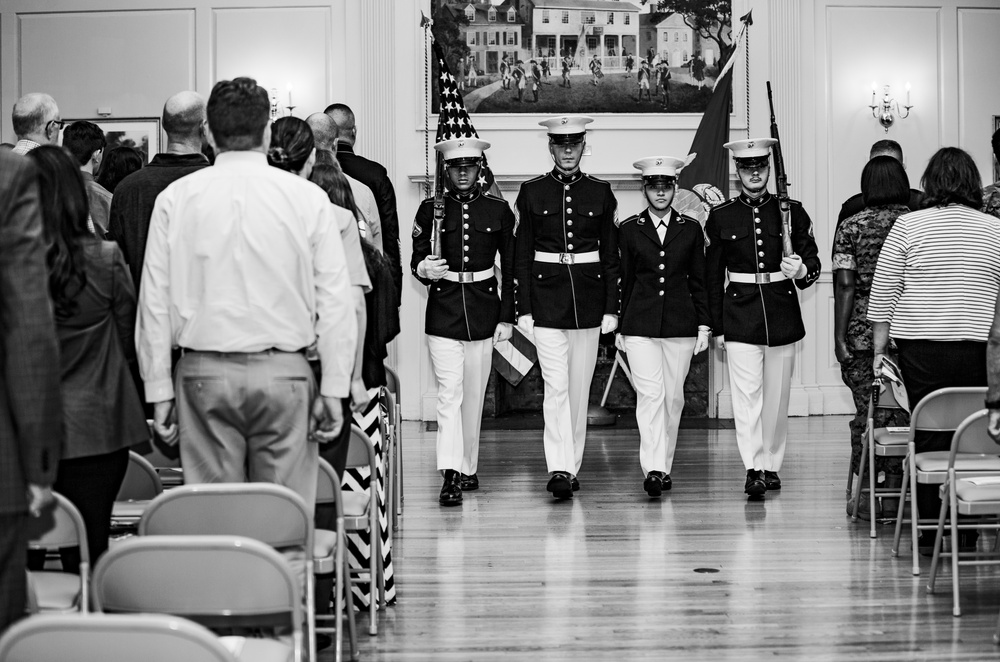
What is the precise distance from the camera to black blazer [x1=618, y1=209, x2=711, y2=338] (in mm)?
6621

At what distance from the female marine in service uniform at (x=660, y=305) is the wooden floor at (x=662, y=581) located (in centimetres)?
42

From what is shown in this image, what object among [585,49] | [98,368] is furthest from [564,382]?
[585,49]

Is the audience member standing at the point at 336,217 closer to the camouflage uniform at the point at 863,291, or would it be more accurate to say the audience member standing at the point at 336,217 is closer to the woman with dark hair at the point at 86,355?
the woman with dark hair at the point at 86,355

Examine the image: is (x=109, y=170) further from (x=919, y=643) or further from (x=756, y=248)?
(x=919, y=643)

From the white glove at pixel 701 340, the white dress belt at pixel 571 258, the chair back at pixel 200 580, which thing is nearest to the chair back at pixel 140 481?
the chair back at pixel 200 580

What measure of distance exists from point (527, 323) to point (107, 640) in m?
4.76

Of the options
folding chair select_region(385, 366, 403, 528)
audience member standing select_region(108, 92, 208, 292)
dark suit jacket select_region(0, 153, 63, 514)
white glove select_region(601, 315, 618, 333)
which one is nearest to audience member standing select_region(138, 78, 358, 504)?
dark suit jacket select_region(0, 153, 63, 514)

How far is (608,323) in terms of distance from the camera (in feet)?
21.7

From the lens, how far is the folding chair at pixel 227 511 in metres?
2.74

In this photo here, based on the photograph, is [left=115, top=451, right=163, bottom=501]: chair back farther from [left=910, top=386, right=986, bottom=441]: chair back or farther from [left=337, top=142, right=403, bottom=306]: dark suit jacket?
[left=910, top=386, right=986, bottom=441]: chair back

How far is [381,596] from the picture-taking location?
14.6 feet

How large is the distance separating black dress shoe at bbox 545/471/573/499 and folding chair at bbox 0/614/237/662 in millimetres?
4581

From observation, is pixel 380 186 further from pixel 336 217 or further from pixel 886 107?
pixel 886 107

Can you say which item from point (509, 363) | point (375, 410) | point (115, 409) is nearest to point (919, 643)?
point (375, 410)
